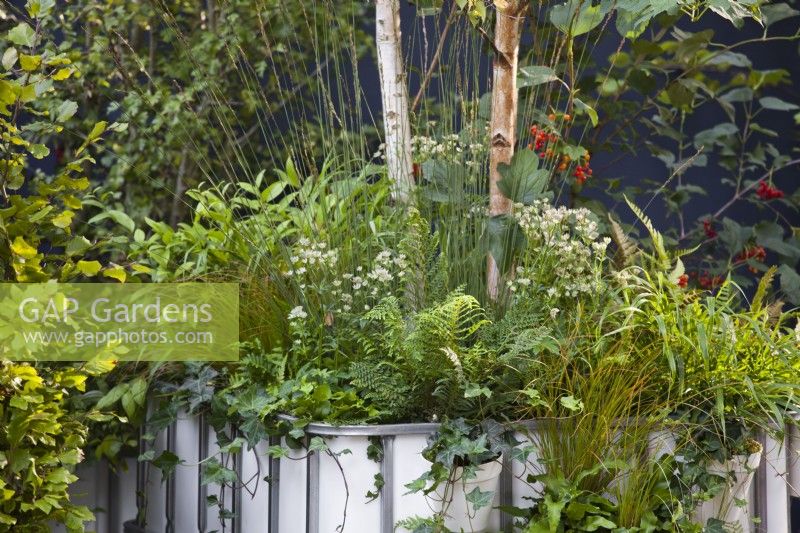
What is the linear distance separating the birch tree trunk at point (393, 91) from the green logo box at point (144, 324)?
1.70 feet

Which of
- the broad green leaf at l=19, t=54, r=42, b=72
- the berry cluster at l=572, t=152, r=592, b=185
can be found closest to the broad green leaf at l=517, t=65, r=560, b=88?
the berry cluster at l=572, t=152, r=592, b=185

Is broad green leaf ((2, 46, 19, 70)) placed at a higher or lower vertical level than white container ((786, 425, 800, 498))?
higher

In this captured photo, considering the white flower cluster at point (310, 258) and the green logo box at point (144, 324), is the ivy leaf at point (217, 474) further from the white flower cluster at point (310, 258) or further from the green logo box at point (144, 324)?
the white flower cluster at point (310, 258)

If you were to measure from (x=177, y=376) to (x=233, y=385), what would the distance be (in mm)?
260

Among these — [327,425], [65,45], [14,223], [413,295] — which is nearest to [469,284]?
[413,295]

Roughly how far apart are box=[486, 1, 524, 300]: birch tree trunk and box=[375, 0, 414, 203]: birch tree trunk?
239 millimetres

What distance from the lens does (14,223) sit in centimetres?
190

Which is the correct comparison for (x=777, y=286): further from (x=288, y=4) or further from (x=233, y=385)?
(x=233, y=385)

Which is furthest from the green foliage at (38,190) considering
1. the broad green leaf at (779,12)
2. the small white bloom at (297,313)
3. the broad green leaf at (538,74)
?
the broad green leaf at (779,12)

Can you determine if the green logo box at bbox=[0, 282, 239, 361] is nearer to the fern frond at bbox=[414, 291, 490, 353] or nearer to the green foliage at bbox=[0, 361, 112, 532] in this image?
the green foliage at bbox=[0, 361, 112, 532]

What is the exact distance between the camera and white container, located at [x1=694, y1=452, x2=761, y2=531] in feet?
6.27

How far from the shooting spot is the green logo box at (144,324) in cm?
205

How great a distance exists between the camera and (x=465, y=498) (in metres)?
1.81

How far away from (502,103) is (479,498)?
3.02ft
